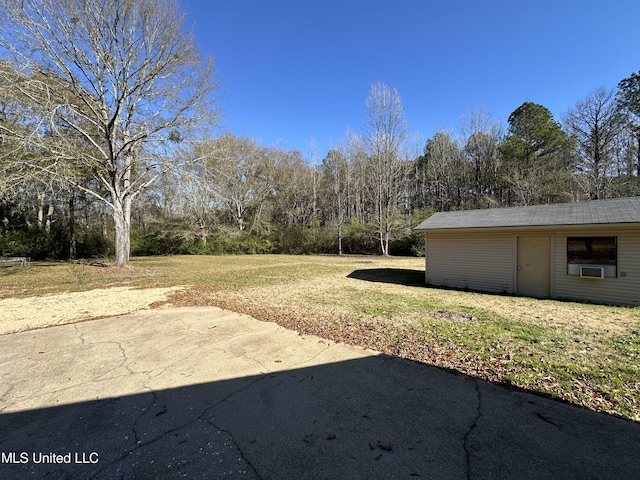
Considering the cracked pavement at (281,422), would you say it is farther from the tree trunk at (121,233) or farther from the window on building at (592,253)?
the tree trunk at (121,233)

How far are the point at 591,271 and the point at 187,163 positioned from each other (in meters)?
15.1

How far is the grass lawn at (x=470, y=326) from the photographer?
9.97ft

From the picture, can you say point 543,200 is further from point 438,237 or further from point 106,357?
point 106,357

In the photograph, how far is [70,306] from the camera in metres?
6.44

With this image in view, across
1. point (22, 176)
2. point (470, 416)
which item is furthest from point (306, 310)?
point (22, 176)

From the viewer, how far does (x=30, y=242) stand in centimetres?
1830

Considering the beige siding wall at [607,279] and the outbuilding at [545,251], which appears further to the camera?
the outbuilding at [545,251]

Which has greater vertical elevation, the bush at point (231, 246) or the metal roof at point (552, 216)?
the metal roof at point (552, 216)

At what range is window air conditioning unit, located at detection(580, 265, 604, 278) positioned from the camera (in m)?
7.06

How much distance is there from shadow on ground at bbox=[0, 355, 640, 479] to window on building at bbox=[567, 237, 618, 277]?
22.2 feet

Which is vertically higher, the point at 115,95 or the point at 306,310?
the point at 115,95

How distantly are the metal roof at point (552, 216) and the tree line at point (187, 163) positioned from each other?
35.1ft

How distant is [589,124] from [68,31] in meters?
30.5

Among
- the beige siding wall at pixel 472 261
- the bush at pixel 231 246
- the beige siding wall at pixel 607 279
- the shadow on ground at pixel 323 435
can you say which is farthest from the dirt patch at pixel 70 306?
the bush at pixel 231 246
